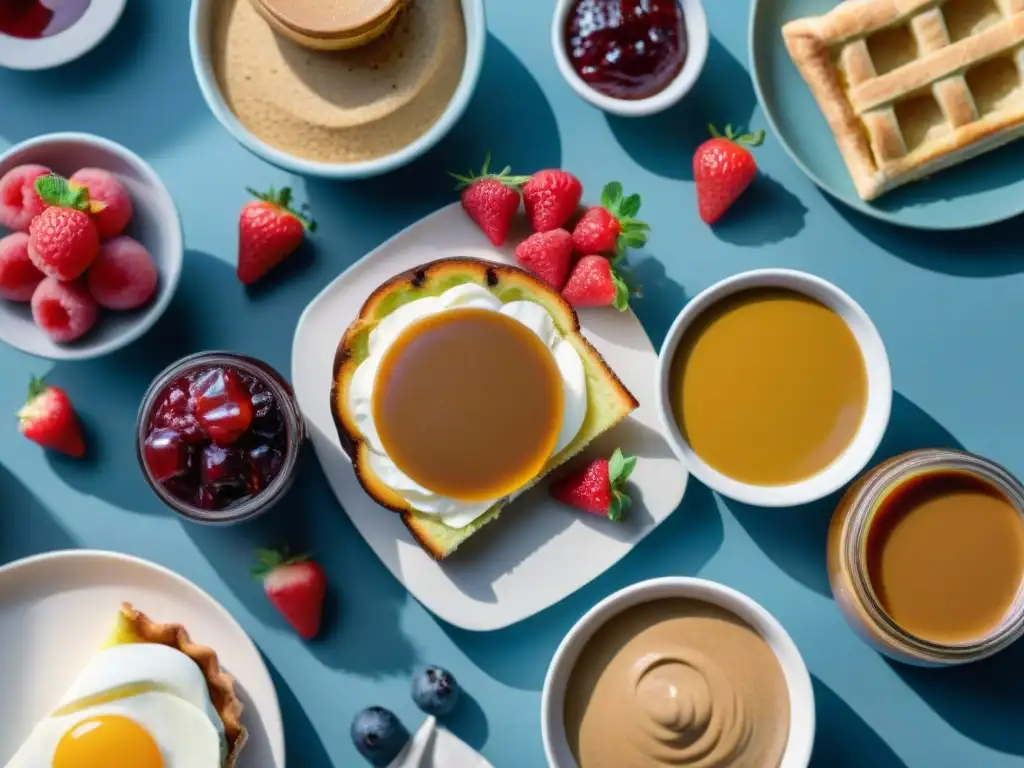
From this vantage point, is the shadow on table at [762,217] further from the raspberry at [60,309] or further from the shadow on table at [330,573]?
the raspberry at [60,309]

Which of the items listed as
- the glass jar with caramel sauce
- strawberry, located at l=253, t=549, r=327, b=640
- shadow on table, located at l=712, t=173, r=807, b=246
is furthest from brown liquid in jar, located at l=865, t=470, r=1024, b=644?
strawberry, located at l=253, t=549, r=327, b=640

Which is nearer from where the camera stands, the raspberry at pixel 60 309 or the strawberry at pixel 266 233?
the raspberry at pixel 60 309

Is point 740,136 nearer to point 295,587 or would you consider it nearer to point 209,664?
point 295,587

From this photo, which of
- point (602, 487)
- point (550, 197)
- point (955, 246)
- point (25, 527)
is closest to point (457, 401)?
point (602, 487)

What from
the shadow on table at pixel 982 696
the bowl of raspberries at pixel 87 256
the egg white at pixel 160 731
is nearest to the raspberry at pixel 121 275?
the bowl of raspberries at pixel 87 256

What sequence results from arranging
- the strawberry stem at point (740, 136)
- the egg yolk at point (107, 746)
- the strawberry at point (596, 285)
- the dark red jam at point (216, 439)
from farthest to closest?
1. the strawberry stem at point (740, 136)
2. the strawberry at point (596, 285)
3. the dark red jam at point (216, 439)
4. the egg yolk at point (107, 746)

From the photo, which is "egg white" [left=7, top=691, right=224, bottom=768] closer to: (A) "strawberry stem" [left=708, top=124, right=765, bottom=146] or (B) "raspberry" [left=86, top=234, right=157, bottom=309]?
(B) "raspberry" [left=86, top=234, right=157, bottom=309]

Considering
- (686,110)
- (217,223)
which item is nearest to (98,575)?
(217,223)
